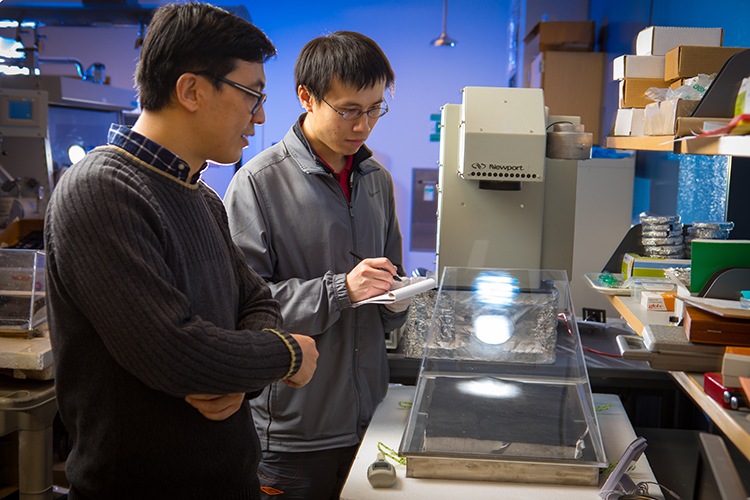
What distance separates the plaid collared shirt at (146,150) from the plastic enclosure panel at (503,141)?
95cm

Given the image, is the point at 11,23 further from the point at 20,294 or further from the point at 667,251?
the point at 667,251

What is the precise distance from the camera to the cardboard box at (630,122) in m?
1.97

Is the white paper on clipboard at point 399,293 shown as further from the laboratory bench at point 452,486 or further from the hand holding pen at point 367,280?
the laboratory bench at point 452,486

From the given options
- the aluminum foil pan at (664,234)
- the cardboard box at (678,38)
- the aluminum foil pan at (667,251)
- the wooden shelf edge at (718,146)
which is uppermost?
the cardboard box at (678,38)

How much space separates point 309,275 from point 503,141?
671mm

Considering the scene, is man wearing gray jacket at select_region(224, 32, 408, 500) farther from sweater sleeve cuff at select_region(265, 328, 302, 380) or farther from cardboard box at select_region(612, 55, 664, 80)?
cardboard box at select_region(612, 55, 664, 80)

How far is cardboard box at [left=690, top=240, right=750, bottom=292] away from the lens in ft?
4.36

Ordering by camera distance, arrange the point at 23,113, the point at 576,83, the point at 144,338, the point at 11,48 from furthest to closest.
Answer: the point at 11,48 < the point at 576,83 < the point at 23,113 < the point at 144,338

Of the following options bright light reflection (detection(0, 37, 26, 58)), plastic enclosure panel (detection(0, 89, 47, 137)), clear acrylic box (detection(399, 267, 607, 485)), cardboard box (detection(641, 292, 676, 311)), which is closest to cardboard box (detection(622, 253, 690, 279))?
cardboard box (detection(641, 292, 676, 311))

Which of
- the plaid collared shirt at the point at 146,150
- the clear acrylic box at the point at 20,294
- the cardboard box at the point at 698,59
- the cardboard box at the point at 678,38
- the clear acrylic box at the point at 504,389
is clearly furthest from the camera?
the cardboard box at the point at 678,38

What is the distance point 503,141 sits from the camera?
5.38 ft

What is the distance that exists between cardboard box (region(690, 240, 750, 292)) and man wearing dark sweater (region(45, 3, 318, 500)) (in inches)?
37.3

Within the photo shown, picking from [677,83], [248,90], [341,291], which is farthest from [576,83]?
[248,90]

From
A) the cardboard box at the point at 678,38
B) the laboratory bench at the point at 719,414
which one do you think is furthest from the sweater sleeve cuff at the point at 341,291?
the cardboard box at the point at 678,38
